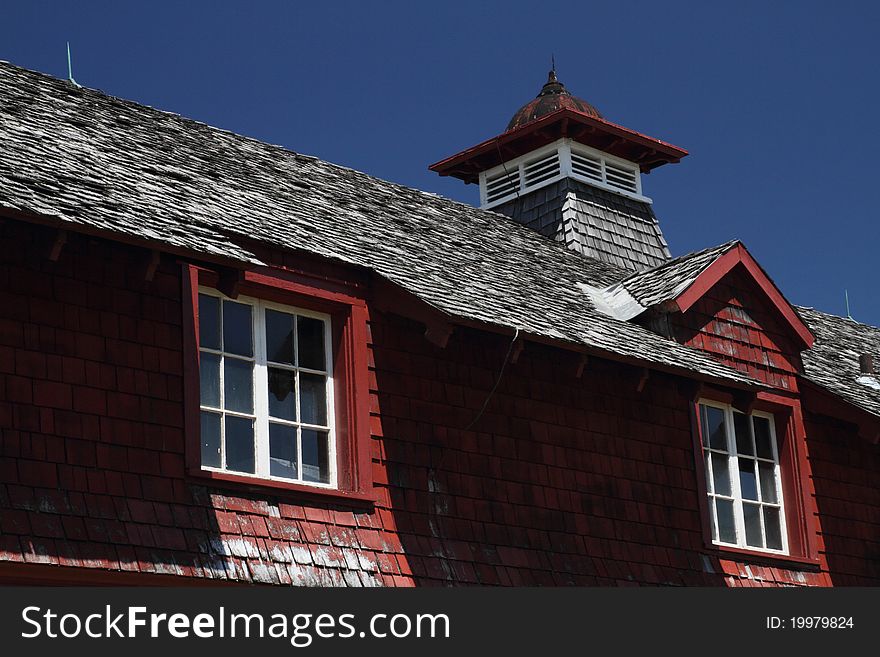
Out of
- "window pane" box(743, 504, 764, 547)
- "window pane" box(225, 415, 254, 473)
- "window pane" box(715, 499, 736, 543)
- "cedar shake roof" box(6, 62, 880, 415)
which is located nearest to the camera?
"cedar shake roof" box(6, 62, 880, 415)

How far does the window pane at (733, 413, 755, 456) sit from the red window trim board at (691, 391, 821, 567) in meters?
0.20

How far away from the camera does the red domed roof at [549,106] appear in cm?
2298

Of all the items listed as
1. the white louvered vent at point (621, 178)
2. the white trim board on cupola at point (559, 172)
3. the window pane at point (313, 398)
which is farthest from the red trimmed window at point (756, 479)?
the white louvered vent at point (621, 178)

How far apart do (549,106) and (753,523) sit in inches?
350

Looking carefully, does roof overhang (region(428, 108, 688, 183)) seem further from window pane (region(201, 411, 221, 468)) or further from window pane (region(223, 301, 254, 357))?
window pane (region(201, 411, 221, 468))

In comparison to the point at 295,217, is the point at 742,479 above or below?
below

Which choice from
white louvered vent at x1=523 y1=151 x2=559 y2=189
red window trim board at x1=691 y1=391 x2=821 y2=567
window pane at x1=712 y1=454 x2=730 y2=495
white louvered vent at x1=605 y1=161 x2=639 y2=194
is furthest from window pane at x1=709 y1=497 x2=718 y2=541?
white louvered vent at x1=605 y1=161 x2=639 y2=194

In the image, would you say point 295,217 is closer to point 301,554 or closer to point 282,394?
point 282,394

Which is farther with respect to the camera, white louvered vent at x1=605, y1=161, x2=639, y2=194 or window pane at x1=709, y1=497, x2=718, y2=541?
white louvered vent at x1=605, y1=161, x2=639, y2=194

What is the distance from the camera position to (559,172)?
22.2 m

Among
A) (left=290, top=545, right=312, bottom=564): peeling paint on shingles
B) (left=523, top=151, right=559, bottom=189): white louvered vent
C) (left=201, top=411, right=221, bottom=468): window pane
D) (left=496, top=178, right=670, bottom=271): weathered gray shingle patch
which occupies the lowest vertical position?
(left=290, top=545, right=312, bottom=564): peeling paint on shingles

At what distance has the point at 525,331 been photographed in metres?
13.1

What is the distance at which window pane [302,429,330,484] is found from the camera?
1274 centimetres

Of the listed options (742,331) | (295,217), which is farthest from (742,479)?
(295,217)
